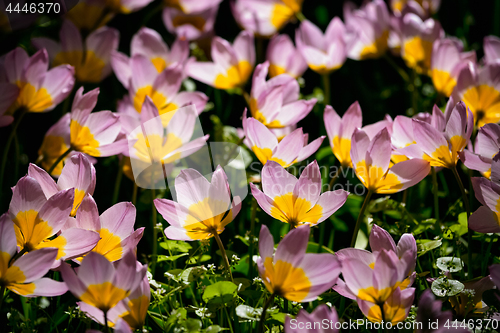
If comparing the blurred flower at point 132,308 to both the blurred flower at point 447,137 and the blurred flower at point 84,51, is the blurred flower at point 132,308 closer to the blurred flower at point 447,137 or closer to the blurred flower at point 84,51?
the blurred flower at point 447,137

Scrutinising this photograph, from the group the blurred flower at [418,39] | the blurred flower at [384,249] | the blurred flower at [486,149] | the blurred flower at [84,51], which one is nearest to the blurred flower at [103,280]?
the blurred flower at [384,249]

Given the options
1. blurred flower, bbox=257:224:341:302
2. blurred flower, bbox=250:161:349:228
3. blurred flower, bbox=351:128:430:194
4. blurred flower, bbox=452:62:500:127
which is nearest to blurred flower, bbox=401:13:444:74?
blurred flower, bbox=452:62:500:127

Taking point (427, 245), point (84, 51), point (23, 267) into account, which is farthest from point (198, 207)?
point (84, 51)

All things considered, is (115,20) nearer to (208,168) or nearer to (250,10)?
(250,10)

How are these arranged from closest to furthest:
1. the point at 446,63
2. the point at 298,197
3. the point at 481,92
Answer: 1. the point at 298,197
2. the point at 481,92
3. the point at 446,63

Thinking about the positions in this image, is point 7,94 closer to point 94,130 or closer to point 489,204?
point 94,130

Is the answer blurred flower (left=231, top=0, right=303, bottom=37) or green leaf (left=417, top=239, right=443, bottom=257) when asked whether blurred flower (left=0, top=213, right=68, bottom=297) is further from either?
blurred flower (left=231, top=0, right=303, bottom=37)
